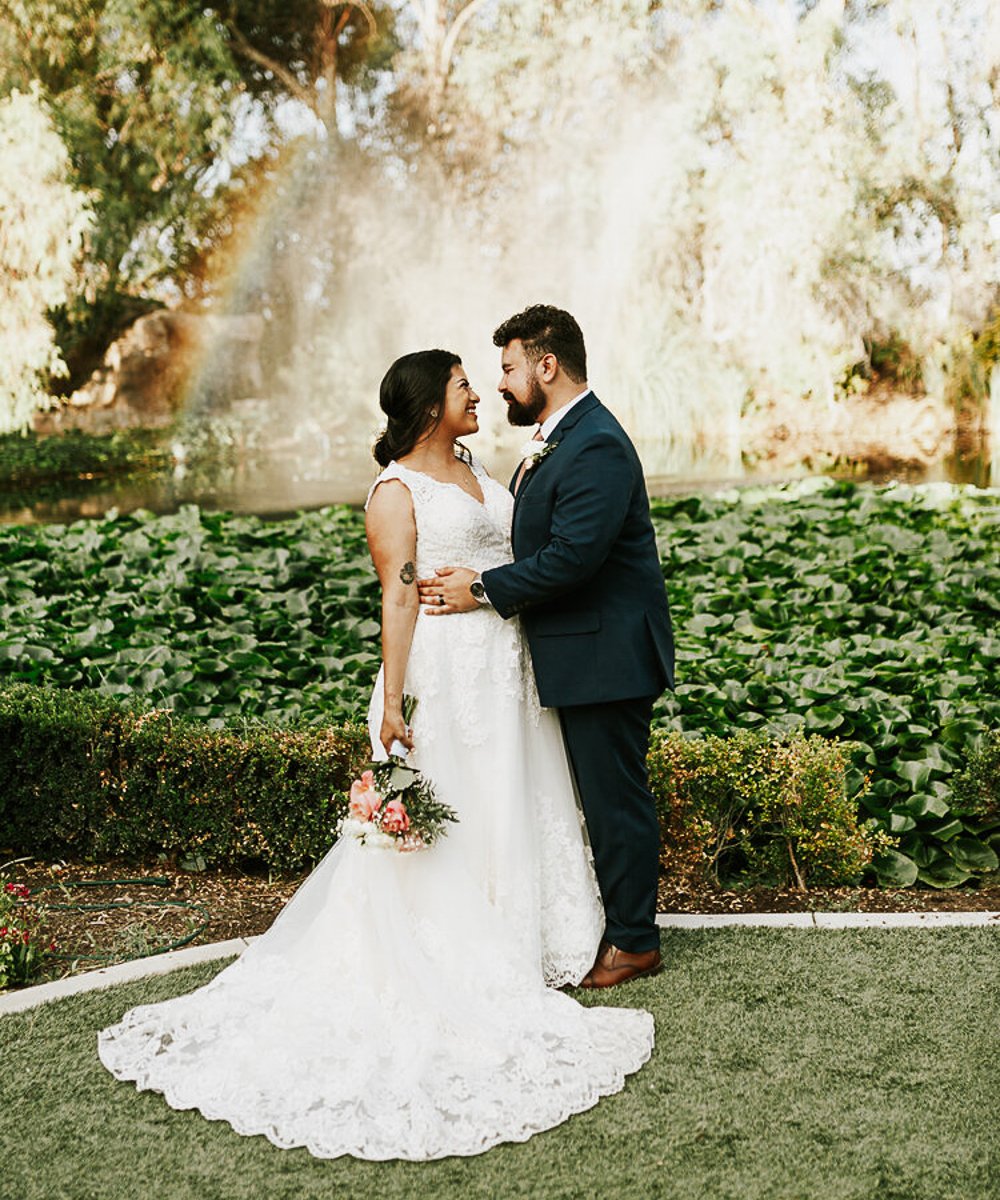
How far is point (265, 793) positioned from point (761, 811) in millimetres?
1846

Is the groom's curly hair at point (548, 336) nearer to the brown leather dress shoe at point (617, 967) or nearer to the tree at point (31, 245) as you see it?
the brown leather dress shoe at point (617, 967)

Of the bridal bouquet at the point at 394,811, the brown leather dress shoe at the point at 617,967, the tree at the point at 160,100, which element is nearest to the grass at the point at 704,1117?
the brown leather dress shoe at the point at 617,967

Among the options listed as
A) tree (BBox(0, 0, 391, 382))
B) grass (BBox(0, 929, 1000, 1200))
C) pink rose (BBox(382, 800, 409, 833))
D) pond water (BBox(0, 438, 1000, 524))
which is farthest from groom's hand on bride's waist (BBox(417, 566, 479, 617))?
tree (BBox(0, 0, 391, 382))

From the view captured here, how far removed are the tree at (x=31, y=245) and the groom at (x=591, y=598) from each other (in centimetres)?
897

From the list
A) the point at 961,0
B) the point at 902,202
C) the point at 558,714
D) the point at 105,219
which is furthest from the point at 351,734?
the point at 961,0

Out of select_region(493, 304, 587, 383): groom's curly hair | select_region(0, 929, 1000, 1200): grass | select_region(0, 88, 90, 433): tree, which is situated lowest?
select_region(0, 929, 1000, 1200): grass

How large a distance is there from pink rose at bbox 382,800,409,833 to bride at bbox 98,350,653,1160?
184mm

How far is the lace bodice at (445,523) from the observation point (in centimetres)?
362

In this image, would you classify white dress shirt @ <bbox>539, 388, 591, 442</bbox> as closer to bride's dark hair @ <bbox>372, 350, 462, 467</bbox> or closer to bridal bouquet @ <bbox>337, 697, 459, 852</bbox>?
bride's dark hair @ <bbox>372, 350, 462, 467</bbox>

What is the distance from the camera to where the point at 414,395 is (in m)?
3.61

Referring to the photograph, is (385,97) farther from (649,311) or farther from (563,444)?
(563,444)

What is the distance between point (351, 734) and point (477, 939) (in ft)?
4.76

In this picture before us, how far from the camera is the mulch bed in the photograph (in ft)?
14.3

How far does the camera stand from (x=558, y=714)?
12.5 feet
